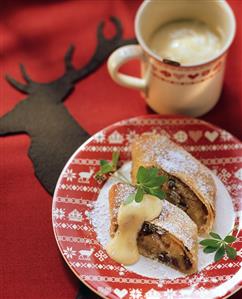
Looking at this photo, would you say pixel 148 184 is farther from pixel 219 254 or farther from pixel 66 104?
pixel 66 104

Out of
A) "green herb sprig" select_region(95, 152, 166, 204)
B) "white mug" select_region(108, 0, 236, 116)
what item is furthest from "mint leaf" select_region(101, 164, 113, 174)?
"white mug" select_region(108, 0, 236, 116)

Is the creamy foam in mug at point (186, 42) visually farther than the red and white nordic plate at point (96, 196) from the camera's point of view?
Yes

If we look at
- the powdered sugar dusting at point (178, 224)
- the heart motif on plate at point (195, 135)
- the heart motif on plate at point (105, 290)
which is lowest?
the heart motif on plate at point (105, 290)

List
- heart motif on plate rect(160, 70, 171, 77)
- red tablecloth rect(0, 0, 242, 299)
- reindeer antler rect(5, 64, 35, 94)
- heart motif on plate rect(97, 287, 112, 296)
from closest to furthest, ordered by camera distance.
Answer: heart motif on plate rect(97, 287, 112, 296)
red tablecloth rect(0, 0, 242, 299)
heart motif on plate rect(160, 70, 171, 77)
reindeer antler rect(5, 64, 35, 94)

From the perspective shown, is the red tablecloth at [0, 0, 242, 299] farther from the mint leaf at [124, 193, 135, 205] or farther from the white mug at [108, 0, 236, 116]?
the mint leaf at [124, 193, 135, 205]

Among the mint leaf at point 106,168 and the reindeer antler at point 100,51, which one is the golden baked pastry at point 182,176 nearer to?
the mint leaf at point 106,168

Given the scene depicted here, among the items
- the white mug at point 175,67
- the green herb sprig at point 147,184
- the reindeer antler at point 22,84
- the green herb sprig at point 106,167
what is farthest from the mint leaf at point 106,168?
the reindeer antler at point 22,84
